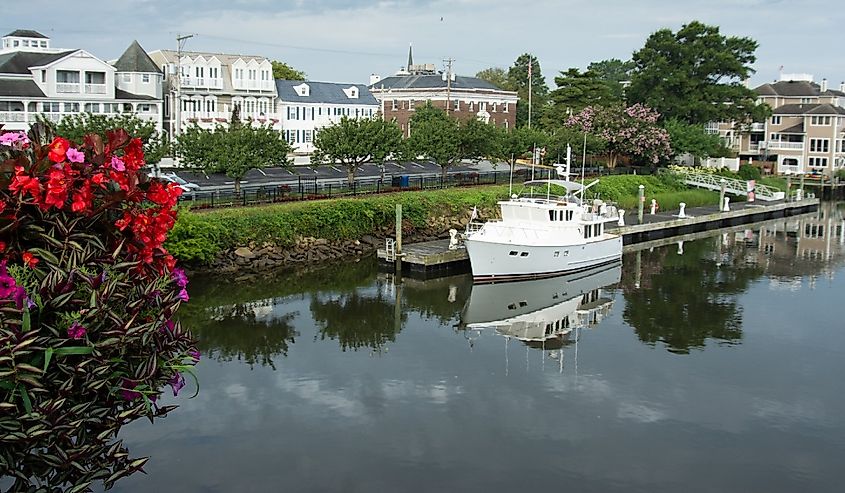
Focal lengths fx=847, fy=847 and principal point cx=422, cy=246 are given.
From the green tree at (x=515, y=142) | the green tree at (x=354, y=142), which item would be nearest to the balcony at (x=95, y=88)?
the green tree at (x=354, y=142)

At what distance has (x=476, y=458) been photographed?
16.2 m

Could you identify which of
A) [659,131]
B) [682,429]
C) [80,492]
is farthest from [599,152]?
[80,492]

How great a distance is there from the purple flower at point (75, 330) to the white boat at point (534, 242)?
24.9m

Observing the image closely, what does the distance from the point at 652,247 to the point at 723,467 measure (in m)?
28.3

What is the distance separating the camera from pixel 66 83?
51.0m

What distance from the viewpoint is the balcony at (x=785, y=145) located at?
3255 inches

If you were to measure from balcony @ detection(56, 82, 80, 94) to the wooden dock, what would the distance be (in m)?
26.3

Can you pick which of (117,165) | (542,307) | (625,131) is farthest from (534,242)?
(625,131)

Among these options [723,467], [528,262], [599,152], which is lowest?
[723,467]

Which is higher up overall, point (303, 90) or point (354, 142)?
point (303, 90)

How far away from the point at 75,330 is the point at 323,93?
6424 cm

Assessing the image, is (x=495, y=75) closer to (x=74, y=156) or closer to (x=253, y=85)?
(x=253, y=85)

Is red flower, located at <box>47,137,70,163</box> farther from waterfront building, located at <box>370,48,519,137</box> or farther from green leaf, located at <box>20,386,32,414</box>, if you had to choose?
waterfront building, located at <box>370,48,519,137</box>

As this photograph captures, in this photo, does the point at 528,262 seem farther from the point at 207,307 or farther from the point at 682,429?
the point at 682,429
